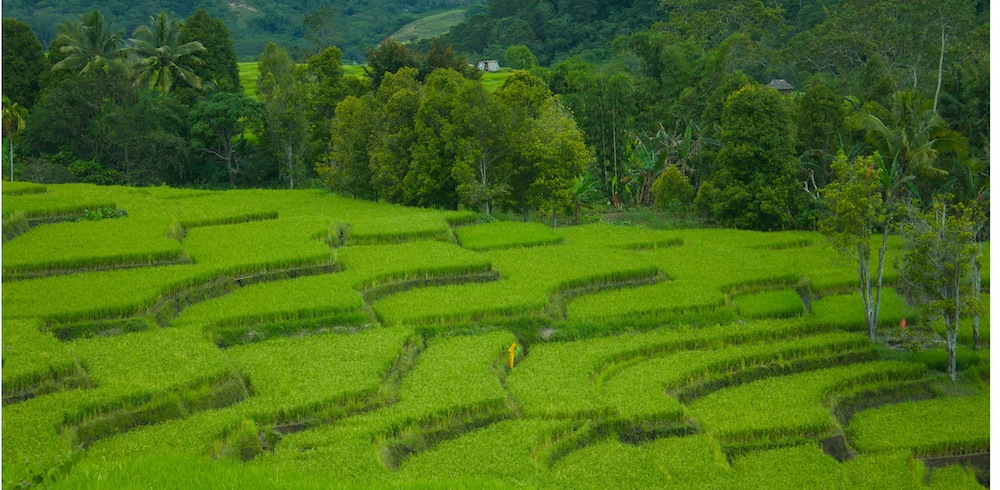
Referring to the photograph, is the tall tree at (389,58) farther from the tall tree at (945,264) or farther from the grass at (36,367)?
the tall tree at (945,264)

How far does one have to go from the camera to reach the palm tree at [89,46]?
102 feet

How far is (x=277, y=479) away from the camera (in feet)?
25.7

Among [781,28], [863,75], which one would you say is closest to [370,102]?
[863,75]

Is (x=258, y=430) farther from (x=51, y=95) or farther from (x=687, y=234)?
(x=51, y=95)

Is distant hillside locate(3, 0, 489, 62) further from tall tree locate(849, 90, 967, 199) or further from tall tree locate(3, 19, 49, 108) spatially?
tall tree locate(849, 90, 967, 199)

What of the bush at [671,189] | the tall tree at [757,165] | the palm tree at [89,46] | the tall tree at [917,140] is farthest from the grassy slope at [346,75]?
the tall tree at [917,140]

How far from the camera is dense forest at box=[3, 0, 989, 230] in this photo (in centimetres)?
2117

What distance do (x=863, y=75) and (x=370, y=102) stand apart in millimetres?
13993

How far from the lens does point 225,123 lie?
30.5m

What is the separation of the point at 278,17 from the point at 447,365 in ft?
178

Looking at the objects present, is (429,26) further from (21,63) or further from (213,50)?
(21,63)

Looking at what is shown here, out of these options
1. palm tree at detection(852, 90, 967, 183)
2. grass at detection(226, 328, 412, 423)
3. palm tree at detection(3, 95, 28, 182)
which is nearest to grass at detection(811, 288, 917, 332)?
palm tree at detection(852, 90, 967, 183)

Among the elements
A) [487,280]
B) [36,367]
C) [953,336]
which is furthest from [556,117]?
[36,367]

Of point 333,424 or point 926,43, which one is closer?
point 333,424
